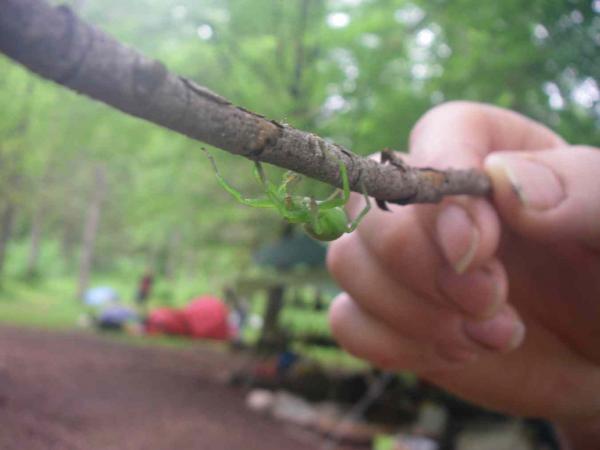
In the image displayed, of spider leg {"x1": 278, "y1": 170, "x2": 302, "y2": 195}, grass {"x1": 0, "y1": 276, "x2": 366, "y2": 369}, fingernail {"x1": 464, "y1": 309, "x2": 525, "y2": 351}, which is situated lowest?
grass {"x1": 0, "y1": 276, "x2": 366, "y2": 369}

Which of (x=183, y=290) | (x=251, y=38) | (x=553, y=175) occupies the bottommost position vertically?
(x=183, y=290)

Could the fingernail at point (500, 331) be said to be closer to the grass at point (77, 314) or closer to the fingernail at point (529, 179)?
the fingernail at point (529, 179)

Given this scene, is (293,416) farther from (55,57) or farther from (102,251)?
(102,251)

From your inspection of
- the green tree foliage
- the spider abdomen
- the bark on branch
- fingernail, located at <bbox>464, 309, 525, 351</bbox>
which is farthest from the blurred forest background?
the bark on branch

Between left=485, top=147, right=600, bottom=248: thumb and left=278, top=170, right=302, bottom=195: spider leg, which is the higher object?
left=485, top=147, right=600, bottom=248: thumb

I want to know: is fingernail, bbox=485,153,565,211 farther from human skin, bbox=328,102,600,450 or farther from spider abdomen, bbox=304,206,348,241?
spider abdomen, bbox=304,206,348,241

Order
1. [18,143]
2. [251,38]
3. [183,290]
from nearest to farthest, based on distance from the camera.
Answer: [18,143], [251,38], [183,290]

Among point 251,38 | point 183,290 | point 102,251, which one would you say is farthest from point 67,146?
point 102,251
